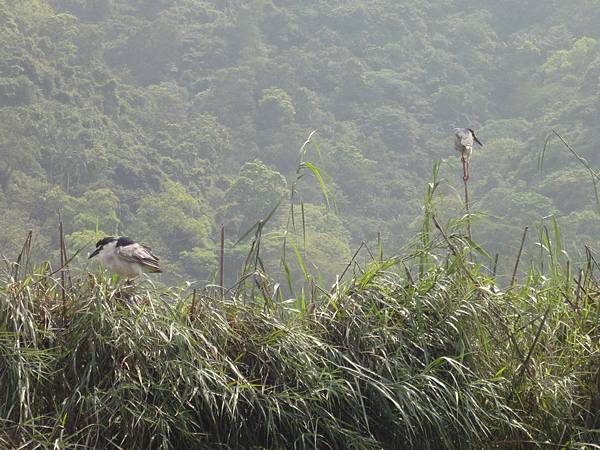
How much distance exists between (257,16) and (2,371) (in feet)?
107

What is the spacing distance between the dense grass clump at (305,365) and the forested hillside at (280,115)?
15613 millimetres

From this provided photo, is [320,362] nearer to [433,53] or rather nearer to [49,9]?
[49,9]

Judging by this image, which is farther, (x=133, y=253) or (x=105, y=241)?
(x=105, y=241)

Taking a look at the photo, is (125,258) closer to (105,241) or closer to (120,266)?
(120,266)

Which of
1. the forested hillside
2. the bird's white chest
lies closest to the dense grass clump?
the bird's white chest

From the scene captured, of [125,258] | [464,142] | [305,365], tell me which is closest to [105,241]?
[125,258]

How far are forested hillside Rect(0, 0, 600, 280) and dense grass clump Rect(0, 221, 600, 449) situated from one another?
15613 millimetres

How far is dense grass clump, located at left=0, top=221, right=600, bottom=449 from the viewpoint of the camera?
3.04m

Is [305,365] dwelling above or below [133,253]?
below

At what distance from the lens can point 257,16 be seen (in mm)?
34750

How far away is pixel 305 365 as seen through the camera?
318 cm

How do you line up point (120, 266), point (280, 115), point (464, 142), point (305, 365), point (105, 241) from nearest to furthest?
point (305, 365) < point (120, 266) < point (105, 241) < point (464, 142) < point (280, 115)

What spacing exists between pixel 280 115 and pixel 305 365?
27.5 m

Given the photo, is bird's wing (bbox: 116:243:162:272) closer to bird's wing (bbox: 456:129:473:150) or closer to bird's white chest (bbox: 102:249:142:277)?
bird's white chest (bbox: 102:249:142:277)
